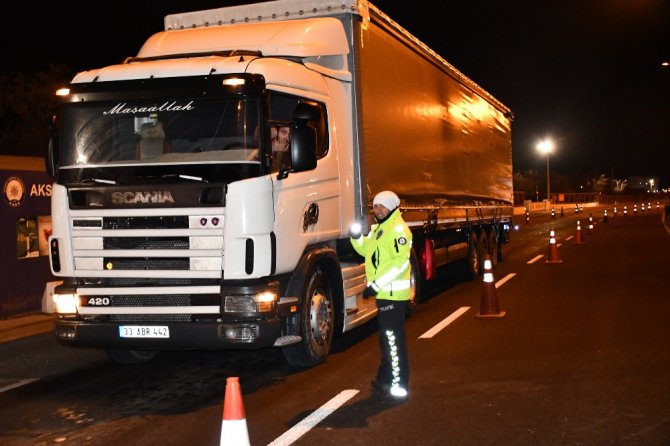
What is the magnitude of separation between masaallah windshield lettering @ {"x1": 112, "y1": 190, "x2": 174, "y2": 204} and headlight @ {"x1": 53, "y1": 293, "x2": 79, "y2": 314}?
106 centimetres

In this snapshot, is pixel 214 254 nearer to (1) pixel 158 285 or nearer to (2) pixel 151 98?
(1) pixel 158 285

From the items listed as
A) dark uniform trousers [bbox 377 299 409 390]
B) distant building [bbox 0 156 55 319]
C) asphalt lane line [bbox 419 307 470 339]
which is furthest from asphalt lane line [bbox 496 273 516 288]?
dark uniform trousers [bbox 377 299 409 390]

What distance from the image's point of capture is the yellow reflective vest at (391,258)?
6859mm

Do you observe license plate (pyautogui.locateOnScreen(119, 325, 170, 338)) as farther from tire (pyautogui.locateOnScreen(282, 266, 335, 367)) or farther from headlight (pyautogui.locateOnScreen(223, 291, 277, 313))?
tire (pyautogui.locateOnScreen(282, 266, 335, 367))

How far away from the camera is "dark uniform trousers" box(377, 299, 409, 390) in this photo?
6.86 m

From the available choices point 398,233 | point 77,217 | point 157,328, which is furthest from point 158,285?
point 398,233

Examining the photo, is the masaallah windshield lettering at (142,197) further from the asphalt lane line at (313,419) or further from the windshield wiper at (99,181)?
the asphalt lane line at (313,419)

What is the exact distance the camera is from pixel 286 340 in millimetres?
7652

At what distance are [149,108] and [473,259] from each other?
10.2 meters

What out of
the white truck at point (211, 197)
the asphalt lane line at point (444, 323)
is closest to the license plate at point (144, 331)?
the white truck at point (211, 197)

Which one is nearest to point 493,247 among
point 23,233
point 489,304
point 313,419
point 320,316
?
point 489,304

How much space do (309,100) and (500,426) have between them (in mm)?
3848

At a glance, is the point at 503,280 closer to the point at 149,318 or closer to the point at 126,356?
the point at 126,356

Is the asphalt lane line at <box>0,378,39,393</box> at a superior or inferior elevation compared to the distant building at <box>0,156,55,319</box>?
inferior
